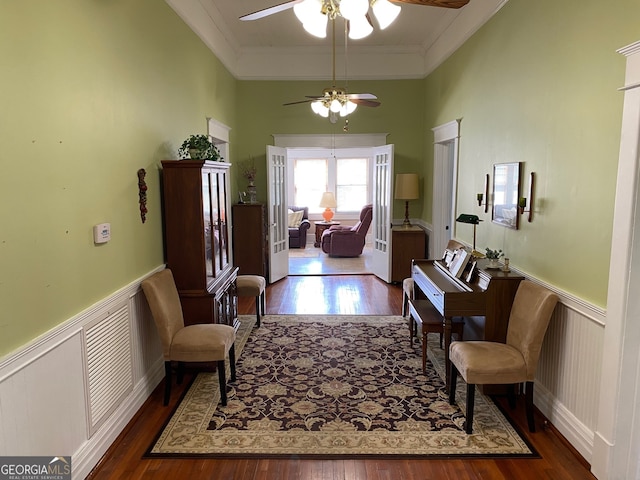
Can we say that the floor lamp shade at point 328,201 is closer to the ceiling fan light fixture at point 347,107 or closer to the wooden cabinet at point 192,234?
the ceiling fan light fixture at point 347,107

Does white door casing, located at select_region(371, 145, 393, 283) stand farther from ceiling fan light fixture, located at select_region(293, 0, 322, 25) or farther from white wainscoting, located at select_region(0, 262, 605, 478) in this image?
ceiling fan light fixture, located at select_region(293, 0, 322, 25)

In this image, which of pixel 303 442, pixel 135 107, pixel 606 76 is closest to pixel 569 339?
pixel 606 76

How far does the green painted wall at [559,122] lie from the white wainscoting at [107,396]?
32 centimetres

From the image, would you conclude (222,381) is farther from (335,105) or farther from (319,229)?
(319,229)

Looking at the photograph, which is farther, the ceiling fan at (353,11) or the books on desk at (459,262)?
the books on desk at (459,262)

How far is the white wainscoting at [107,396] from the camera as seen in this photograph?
75.8 inches

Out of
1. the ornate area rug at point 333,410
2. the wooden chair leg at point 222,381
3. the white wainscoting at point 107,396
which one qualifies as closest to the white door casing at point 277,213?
the ornate area rug at point 333,410

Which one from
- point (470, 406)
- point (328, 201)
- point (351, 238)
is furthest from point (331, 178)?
point (470, 406)

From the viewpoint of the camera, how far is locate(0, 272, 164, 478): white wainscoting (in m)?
1.90

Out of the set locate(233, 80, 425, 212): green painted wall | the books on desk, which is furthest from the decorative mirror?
locate(233, 80, 425, 212): green painted wall

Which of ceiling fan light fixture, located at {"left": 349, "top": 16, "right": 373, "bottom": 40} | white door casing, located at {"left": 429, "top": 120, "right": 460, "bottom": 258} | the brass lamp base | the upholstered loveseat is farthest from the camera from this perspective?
the brass lamp base

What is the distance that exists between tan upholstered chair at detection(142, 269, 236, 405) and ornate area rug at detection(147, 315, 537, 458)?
301mm

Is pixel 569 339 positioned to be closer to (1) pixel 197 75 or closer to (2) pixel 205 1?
(1) pixel 197 75

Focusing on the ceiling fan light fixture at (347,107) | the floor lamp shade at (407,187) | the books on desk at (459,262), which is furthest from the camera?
the floor lamp shade at (407,187)
